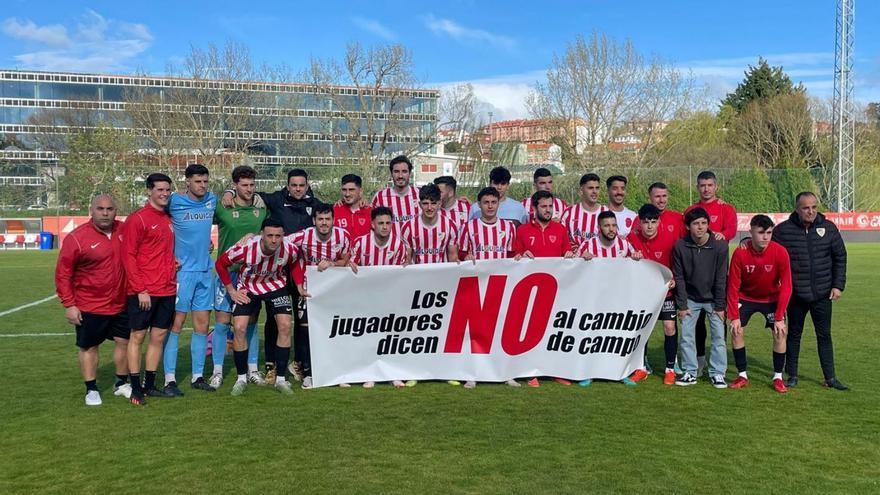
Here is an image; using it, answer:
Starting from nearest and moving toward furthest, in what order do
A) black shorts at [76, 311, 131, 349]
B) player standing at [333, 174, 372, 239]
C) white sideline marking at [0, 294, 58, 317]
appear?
black shorts at [76, 311, 131, 349]
player standing at [333, 174, 372, 239]
white sideline marking at [0, 294, 58, 317]

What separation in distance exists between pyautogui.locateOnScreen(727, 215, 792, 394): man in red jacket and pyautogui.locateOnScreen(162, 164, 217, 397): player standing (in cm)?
476

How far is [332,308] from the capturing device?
684 centimetres

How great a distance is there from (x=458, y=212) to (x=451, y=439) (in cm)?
276

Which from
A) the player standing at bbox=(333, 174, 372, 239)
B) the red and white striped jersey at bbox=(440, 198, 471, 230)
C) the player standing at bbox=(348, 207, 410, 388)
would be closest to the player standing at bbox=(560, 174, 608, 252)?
the red and white striped jersey at bbox=(440, 198, 471, 230)

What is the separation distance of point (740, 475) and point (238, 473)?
310 centimetres

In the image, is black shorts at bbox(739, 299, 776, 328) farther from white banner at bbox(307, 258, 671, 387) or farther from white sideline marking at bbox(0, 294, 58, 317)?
white sideline marking at bbox(0, 294, 58, 317)

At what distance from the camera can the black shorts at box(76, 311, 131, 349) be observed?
6.20 m

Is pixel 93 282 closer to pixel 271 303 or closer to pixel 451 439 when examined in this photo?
pixel 271 303

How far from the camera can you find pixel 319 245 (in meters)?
6.79

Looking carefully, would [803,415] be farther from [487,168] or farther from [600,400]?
[487,168]

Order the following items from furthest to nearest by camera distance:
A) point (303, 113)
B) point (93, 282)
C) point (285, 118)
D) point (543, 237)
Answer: point (303, 113) → point (285, 118) → point (543, 237) → point (93, 282)

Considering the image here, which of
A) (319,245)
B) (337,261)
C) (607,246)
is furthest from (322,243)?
(607,246)

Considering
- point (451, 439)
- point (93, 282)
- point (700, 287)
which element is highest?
point (93, 282)

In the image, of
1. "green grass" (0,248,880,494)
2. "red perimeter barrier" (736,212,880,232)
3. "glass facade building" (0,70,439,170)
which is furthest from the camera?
"glass facade building" (0,70,439,170)
